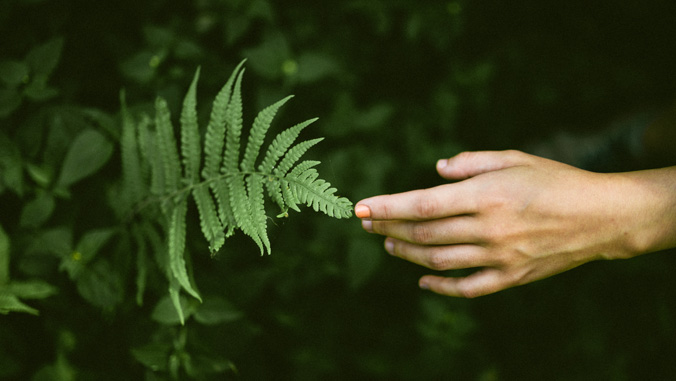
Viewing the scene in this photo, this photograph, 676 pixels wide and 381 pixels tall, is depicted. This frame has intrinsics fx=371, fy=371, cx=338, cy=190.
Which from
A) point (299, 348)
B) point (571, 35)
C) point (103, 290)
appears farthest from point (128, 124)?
point (571, 35)

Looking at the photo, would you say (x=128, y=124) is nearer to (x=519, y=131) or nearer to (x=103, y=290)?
(x=103, y=290)

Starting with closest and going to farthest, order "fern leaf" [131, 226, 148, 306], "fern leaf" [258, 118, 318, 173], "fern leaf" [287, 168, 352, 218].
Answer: "fern leaf" [287, 168, 352, 218], "fern leaf" [258, 118, 318, 173], "fern leaf" [131, 226, 148, 306]

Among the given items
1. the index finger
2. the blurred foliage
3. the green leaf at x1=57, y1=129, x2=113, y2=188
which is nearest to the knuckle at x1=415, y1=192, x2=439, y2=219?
the index finger

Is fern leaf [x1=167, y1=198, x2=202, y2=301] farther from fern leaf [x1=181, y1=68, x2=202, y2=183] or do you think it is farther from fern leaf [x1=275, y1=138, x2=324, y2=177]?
fern leaf [x1=275, y1=138, x2=324, y2=177]

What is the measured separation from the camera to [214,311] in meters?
1.29

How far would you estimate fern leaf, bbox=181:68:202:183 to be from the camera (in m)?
1.10

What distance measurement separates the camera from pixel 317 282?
1.85 metres

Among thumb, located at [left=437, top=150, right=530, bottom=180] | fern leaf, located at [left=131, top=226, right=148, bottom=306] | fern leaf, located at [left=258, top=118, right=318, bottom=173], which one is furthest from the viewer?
fern leaf, located at [left=131, top=226, right=148, bottom=306]

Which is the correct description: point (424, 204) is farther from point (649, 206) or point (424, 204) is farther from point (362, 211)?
point (649, 206)

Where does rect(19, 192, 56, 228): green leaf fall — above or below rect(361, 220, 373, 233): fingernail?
above

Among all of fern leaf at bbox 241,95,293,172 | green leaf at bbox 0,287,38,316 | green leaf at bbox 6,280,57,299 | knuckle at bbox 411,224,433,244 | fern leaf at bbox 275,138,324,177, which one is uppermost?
fern leaf at bbox 241,95,293,172

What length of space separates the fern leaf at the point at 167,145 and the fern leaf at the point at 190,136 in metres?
0.04

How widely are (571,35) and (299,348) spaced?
2.54m

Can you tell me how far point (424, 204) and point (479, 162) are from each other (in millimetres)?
248
